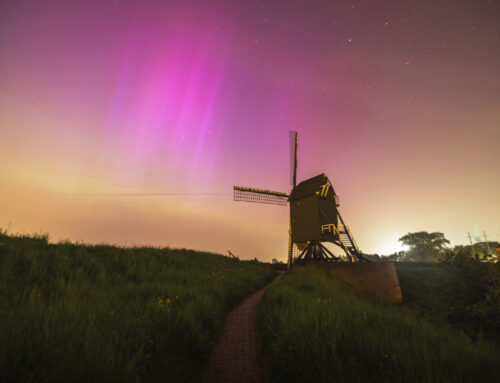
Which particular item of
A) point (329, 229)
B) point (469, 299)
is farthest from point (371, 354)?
point (329, 229)

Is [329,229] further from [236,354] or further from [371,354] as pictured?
[371,354]

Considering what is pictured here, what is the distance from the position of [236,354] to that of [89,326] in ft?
10.6

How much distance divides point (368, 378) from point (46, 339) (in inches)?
170

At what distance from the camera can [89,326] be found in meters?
3.41

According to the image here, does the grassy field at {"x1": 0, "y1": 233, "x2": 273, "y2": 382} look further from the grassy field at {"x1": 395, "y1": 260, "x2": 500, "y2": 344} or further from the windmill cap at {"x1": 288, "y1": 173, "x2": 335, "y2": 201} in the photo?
the windmill cap at {"x1": 288, "y1": 173, "x2": 335, "y2": 201}

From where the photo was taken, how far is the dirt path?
4.33m

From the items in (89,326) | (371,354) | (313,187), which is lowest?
(371,354)

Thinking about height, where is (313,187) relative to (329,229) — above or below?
above

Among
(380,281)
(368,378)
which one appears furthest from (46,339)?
(380,281)

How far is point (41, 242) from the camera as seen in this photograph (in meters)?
9.87

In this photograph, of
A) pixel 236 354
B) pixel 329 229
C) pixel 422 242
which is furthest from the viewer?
pixel 422 242

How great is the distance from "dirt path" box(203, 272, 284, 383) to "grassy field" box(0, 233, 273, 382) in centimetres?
28

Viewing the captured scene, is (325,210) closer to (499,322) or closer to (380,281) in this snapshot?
(380,281)

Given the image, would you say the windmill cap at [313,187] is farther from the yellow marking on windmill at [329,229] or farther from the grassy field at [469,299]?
the grassy field at [469,299]
